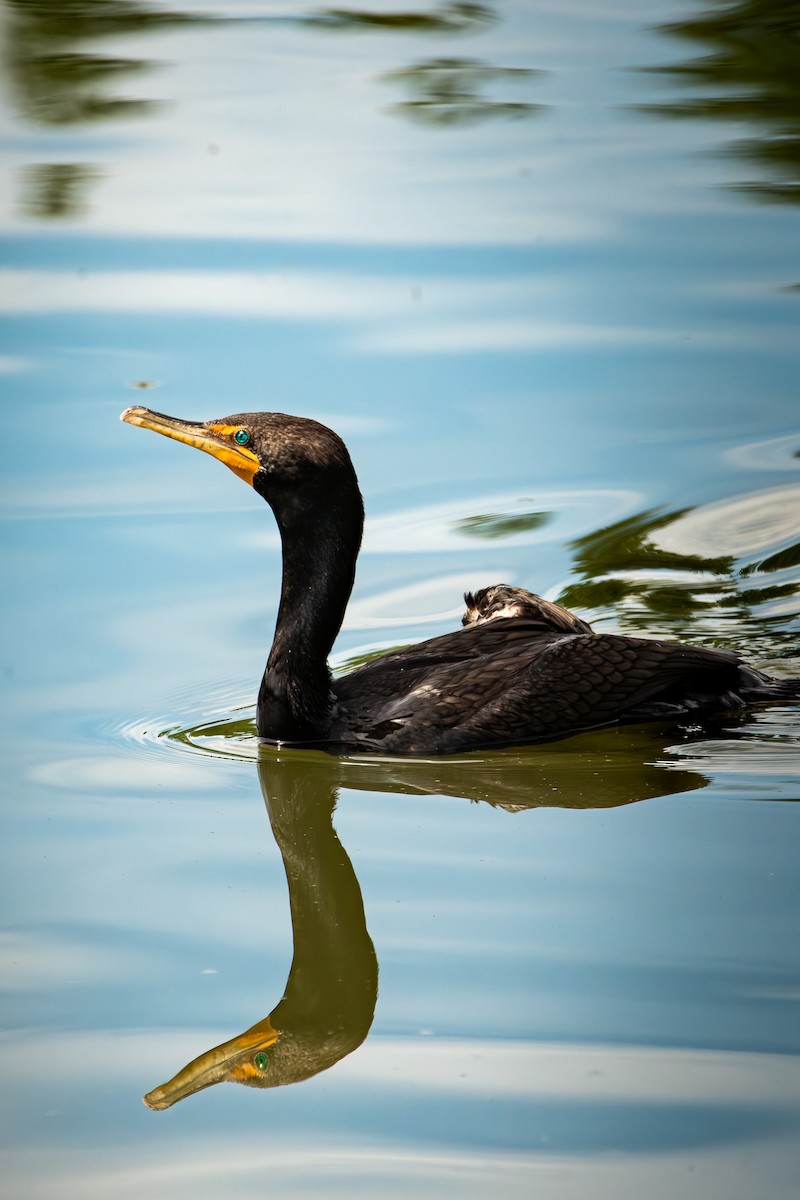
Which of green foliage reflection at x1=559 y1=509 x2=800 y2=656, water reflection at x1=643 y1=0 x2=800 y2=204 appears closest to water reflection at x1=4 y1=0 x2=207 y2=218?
water reflection at x1=643 y1=0 x2=800 y2=204

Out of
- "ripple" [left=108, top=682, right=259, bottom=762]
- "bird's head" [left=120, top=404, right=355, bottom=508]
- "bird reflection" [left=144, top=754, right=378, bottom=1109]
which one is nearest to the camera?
"bird reflection" [left=144, top=754, right=378, bottom=1109]

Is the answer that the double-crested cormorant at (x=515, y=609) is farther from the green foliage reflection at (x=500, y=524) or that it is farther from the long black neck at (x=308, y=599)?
the green foliage reflection at (x=500, y=524)

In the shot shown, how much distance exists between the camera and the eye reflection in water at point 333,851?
4699mm

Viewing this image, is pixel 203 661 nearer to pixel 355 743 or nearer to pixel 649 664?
pixel 355 743

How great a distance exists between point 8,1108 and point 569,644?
3169 mm

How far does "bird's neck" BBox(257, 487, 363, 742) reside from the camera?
23.1 feet

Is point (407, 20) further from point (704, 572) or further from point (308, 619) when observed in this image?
point (308, 619)

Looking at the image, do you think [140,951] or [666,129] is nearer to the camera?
[140,951]

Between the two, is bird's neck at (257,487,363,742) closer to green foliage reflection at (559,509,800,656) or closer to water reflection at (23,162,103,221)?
green foliage reflection at (559,509,800,656)

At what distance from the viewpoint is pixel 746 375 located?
1075 cm

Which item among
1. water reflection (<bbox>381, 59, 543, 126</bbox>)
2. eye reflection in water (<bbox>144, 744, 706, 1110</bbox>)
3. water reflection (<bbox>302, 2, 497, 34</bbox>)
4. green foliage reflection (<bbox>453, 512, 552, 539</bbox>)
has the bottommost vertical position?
green foliage reflection (<bbox>453, 512, 552, 539</bbox>)

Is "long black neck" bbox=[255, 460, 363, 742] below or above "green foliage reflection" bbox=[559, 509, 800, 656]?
above

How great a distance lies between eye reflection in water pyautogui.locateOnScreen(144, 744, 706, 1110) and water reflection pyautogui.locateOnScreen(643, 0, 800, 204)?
324 inches

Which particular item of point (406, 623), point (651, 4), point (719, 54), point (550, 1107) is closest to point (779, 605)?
point (406, 623)
